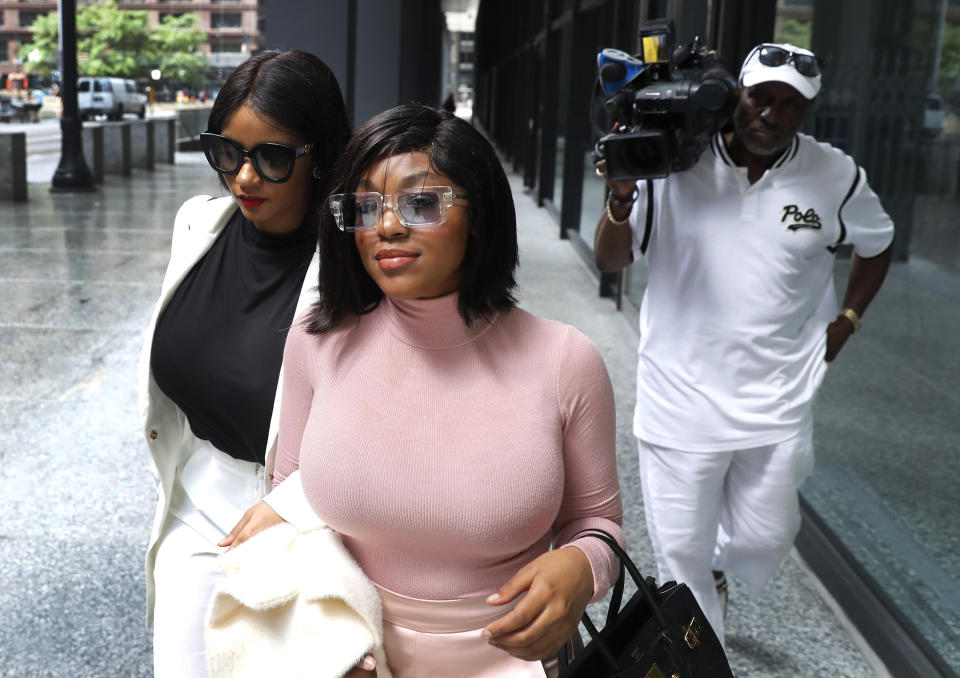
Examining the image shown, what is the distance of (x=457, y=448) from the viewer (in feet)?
5.04

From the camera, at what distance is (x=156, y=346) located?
2.23 m

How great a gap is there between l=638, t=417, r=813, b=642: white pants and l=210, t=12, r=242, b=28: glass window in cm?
3284

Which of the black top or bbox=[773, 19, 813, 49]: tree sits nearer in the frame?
the black top

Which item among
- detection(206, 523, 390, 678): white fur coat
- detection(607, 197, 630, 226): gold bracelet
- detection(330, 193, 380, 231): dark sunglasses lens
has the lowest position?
detection(206, 523, 390, 678): white fur coat

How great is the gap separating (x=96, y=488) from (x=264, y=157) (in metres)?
3.11

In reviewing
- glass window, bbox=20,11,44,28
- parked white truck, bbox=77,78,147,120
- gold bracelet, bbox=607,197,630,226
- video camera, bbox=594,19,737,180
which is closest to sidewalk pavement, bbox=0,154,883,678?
gold bracelet, bbox=607,197,630,226

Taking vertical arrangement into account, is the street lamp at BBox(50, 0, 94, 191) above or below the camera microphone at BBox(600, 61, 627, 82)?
below

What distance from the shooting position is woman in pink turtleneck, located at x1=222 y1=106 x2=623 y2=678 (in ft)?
5.00

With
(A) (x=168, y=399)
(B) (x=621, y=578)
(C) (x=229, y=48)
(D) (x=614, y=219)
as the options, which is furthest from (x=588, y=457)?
(C) (x=229, y=48)

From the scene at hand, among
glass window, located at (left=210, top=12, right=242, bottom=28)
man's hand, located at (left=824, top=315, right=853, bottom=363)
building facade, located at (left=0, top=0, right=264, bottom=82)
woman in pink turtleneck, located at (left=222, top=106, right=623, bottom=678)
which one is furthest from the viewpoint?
glass window, located at (left=210, top=12, right=242, bottom=28)

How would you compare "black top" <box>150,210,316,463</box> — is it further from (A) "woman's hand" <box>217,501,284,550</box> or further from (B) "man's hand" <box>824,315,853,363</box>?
(B) "man's hand" <box>824,315,853,363</box>

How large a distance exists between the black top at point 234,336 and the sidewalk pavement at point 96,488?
1509mm

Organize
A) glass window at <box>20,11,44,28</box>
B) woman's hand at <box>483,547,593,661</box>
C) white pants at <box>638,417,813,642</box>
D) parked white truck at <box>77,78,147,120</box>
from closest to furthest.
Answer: woman's hand at <box>483,547,593,661</box> → white pants at <box>638,417,813,642</box> → glass window at <box>20,11,44,28</box> → parked white truck at <box>77,78,147,120</box>

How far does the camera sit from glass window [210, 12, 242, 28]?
1358 inches
